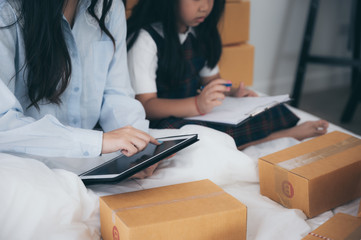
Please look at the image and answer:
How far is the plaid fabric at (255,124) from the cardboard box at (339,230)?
43 cm

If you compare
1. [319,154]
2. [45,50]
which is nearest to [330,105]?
[319,154]

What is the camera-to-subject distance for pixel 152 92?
1199mm

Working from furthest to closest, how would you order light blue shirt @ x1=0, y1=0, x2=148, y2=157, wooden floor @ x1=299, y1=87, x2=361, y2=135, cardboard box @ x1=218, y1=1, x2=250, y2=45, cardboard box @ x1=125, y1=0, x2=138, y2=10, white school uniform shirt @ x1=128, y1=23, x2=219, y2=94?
1. wooden floor @ x1=299, y1=87, x2=361, y2=135
2. cardboard box @ x1=218, y1=1, x2=250, y2=45
3. cardboard box @ x1=125, y1=0, x2=138, y2=10
4. white school uniform shirt @ x1=128, y1=23, x2=219, y2=94
5. light blue shirt @ x1=0, y1=0, x2=148, y2=157

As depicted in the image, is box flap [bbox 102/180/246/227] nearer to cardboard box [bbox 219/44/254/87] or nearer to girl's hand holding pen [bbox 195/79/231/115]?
girl's hand holding pen [bbox 195/79/231/115]

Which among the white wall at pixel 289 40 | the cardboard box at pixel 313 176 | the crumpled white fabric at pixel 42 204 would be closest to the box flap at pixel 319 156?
the cardboard box at pixel 313 176

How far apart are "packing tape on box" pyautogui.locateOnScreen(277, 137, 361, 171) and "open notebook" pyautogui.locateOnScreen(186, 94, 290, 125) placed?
22 cm

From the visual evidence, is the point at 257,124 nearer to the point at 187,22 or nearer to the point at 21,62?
the point at 187,22

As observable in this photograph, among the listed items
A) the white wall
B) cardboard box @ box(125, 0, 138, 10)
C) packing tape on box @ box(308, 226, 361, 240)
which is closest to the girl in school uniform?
cardboard box @ box(125, 0, 138, 10)

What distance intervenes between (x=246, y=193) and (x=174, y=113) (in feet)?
1.23

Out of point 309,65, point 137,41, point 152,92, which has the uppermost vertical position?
point 137,41

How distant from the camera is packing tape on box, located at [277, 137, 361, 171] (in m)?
0.86

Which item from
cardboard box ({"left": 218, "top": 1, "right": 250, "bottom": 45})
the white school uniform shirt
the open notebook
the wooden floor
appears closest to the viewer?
the open notebook

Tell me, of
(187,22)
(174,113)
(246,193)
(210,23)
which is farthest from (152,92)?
(246,193)

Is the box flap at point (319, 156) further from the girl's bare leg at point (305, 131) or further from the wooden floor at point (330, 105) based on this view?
the wooden floor at point (330, 105)
